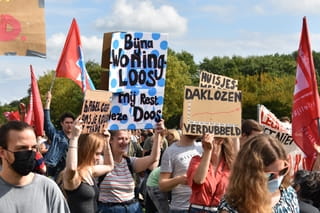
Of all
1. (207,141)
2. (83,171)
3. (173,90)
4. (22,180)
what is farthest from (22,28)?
(173,90)

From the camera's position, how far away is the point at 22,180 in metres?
4.09

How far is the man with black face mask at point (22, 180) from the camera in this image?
4008 mm

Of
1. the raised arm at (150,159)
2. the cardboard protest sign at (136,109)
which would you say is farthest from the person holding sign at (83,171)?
the cardboard protest sign at (136,109)

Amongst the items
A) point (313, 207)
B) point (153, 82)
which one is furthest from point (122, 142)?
point (313, 207)

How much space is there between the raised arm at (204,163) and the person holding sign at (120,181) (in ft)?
3.64

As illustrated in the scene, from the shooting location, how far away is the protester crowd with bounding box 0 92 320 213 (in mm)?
4004

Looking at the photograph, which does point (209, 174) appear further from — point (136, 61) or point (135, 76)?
point (136, 61)

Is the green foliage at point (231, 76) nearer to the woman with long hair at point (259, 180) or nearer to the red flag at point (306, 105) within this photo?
the red flag at point (306, 105)

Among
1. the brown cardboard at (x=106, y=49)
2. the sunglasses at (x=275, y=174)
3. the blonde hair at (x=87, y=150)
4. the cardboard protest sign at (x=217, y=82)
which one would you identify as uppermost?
the brown cardboard at (x=106, y=49)

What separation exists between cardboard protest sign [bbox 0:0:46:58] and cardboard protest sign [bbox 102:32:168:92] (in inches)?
30.0

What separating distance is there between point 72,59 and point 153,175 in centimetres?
342

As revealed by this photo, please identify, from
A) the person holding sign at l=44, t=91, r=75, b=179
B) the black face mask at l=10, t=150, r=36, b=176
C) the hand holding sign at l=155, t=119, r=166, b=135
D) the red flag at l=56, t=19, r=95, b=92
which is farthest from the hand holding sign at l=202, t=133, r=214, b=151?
the red flag at l=56, t=19, r=95, b=92

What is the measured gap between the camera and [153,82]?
7.30m

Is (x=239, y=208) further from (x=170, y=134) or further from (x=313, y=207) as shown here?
(x=170, y=134)
